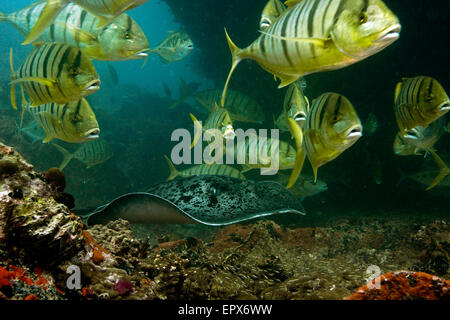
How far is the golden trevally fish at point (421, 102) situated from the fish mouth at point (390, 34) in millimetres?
1946

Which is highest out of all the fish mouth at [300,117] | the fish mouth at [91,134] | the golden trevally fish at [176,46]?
the golden trevally fish at [176,46]

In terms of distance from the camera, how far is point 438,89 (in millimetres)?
2963

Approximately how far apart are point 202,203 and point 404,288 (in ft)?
9.49

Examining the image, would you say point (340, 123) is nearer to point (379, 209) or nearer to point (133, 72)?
point (379, 209)

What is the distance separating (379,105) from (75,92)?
9.23 meters

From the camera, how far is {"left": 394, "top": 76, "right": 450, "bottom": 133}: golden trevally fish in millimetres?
2943

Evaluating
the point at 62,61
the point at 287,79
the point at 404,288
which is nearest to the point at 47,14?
the point at 62,61

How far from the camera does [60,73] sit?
2490 millimetres

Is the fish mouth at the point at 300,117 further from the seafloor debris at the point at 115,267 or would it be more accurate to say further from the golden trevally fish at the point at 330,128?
the seafloor debris at the point at 115,267

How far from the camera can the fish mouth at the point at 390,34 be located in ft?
5.04

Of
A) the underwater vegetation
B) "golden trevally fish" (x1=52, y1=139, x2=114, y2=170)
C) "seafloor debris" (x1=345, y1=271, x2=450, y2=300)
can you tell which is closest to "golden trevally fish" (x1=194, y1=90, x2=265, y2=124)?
the underwater vegetation

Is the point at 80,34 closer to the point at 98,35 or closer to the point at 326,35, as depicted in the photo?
the point at 98,35

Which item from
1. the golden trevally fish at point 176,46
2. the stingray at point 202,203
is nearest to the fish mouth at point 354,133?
the stingray at point 202,203
